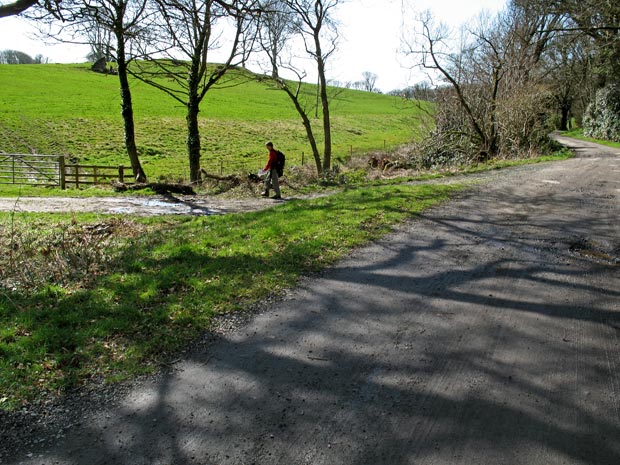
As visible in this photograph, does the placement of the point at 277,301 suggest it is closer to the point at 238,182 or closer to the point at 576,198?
the point at 576,198

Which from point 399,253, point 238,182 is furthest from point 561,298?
point 238,182

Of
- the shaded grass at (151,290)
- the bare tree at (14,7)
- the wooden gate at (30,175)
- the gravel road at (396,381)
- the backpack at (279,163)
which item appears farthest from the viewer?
the wooden gate at (30,175)

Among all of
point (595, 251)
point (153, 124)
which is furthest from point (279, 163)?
point (153, 124)

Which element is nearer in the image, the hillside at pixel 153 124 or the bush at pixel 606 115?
the bush at pixel 606 115

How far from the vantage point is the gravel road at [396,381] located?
10.8ft

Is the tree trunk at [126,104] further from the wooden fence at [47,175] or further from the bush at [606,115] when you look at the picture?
the bush at [606,115]

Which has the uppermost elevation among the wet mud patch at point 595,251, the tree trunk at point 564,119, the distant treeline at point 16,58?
the distant treeline at point 16,58

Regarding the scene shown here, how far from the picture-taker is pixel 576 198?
11.8 m

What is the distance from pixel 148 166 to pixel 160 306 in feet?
98.6

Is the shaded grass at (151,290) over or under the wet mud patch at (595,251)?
under

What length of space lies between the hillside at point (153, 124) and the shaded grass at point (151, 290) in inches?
689

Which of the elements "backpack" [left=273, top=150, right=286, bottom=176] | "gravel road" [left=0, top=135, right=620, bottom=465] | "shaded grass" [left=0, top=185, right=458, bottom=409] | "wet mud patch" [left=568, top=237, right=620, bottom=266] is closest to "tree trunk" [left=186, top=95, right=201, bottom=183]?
"backpack" [left=273, top=150, right=286, bottom=176]

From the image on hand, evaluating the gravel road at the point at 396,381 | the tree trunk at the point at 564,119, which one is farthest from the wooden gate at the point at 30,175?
the tree trunk at the point at 564,119

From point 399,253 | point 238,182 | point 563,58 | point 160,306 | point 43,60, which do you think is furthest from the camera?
point 43,60
